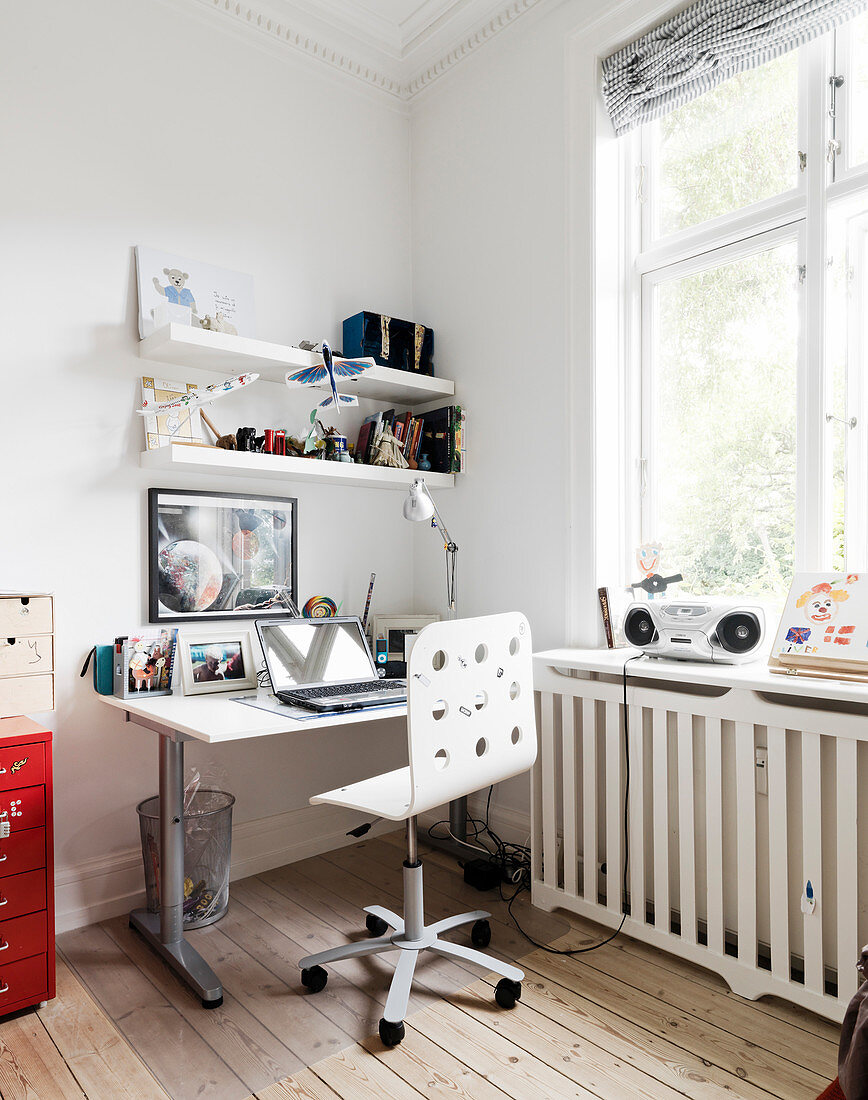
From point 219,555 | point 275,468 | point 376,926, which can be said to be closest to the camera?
point 376,926

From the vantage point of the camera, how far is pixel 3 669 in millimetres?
1749

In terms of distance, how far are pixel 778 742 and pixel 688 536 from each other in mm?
798

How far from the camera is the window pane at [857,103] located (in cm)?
194

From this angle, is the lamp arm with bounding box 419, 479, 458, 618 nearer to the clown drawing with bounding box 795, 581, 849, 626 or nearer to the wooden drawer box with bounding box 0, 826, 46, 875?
the clown drawing with bounding box 795, 581, 849, 626

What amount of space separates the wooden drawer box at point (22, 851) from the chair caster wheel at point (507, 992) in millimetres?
1109

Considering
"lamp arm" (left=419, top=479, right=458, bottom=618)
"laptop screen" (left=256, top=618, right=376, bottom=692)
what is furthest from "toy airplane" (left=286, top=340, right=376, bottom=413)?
"laptop screen" (left=256, top=618, right=376, bottom=692)

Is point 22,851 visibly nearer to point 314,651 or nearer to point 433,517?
point 314,651

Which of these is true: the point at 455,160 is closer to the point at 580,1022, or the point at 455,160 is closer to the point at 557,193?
the point at 557,193

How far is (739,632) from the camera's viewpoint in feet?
6.25

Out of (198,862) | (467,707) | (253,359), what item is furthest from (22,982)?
(253,359)

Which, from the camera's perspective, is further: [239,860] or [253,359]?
[239,860]

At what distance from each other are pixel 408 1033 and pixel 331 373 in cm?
175

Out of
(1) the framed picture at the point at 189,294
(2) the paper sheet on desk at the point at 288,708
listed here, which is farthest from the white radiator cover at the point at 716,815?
(1) the framed picture at the point at 189,294

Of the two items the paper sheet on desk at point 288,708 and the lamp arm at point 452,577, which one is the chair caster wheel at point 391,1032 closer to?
the paper sheet on desk at point 288,708
